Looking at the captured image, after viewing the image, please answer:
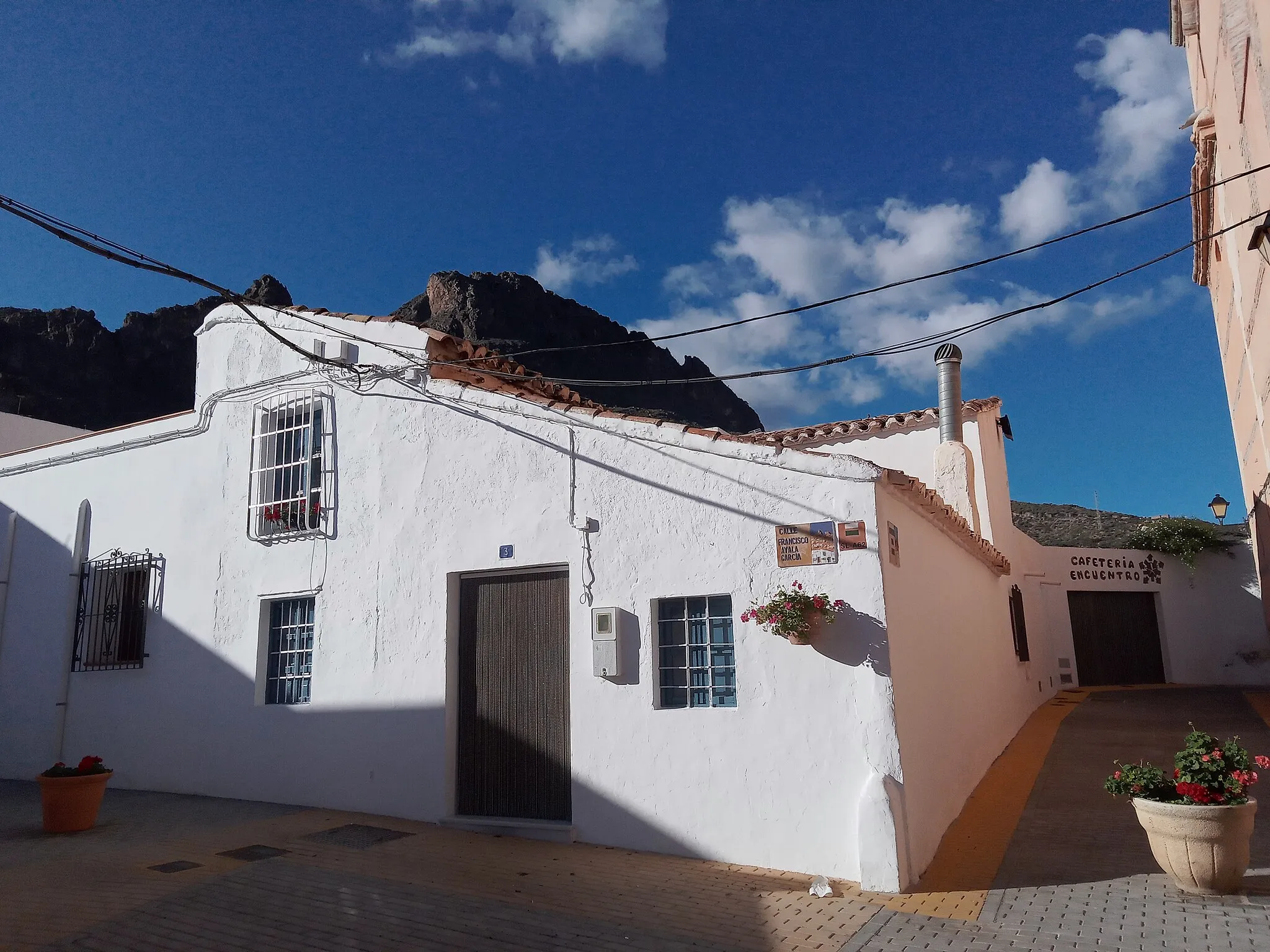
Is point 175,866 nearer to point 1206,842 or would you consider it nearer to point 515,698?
point 515,698

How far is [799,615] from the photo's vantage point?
6023mm

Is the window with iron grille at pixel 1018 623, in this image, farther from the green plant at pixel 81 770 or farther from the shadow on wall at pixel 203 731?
the green plant at pixel 81 770

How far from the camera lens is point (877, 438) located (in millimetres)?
14578

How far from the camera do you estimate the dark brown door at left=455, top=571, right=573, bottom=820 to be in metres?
7.46

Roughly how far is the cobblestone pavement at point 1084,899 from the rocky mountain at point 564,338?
3378 centimetres

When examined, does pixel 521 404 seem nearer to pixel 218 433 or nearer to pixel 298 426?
pixel 298 426

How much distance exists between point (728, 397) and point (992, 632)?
143ft

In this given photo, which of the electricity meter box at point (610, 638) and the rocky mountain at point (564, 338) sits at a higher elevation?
the rocky mountain at point (564, 338)

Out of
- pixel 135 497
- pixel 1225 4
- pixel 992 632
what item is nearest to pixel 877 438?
pixel 992 632

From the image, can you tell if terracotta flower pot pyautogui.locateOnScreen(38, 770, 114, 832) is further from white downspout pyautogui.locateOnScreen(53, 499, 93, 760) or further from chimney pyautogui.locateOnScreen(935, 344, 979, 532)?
chimney pyautogui.locateOnScreen(935, 344, 979, 532)

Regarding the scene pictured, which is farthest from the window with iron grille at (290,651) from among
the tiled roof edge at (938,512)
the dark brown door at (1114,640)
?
the dark brown door at (1114,640)

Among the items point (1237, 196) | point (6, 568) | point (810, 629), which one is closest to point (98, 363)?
point (6, 568)

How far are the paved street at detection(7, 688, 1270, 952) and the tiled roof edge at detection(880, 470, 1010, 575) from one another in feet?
8.65

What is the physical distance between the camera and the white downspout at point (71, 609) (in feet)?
35.0
